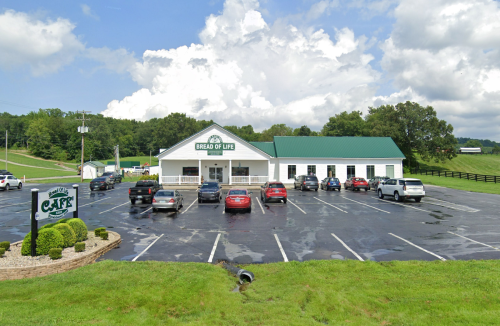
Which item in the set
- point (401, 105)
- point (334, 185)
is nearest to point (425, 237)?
point (334, 185)

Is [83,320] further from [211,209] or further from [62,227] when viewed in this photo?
[211,209]

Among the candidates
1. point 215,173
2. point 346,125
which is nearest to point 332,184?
point 215,173

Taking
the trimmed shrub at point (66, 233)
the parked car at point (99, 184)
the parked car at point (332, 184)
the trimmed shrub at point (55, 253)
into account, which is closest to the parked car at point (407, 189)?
the parked car at point (332, 184)

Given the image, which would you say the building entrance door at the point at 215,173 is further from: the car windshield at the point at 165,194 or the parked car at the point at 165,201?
the parked car at the point at 165,201

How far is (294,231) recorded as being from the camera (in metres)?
14.2

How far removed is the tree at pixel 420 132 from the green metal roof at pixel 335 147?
1632 cm

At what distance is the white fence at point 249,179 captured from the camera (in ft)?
133

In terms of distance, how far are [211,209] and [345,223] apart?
29.2 feet

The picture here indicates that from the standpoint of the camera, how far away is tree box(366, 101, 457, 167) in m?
61.8

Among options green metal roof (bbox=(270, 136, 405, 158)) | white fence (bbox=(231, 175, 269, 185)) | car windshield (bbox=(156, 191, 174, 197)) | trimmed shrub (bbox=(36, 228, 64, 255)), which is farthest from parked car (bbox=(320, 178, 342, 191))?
trimmed shrub (bbox=(36, 228, 64, 255))

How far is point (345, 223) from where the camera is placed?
16094 mm

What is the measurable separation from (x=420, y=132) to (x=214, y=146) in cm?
4222

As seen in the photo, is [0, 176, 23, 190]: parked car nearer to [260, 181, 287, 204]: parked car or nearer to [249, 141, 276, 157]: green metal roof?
[249, 141, 276, 157]: green metal roof

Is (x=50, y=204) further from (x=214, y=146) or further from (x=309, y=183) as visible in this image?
(x=214, y=146)
